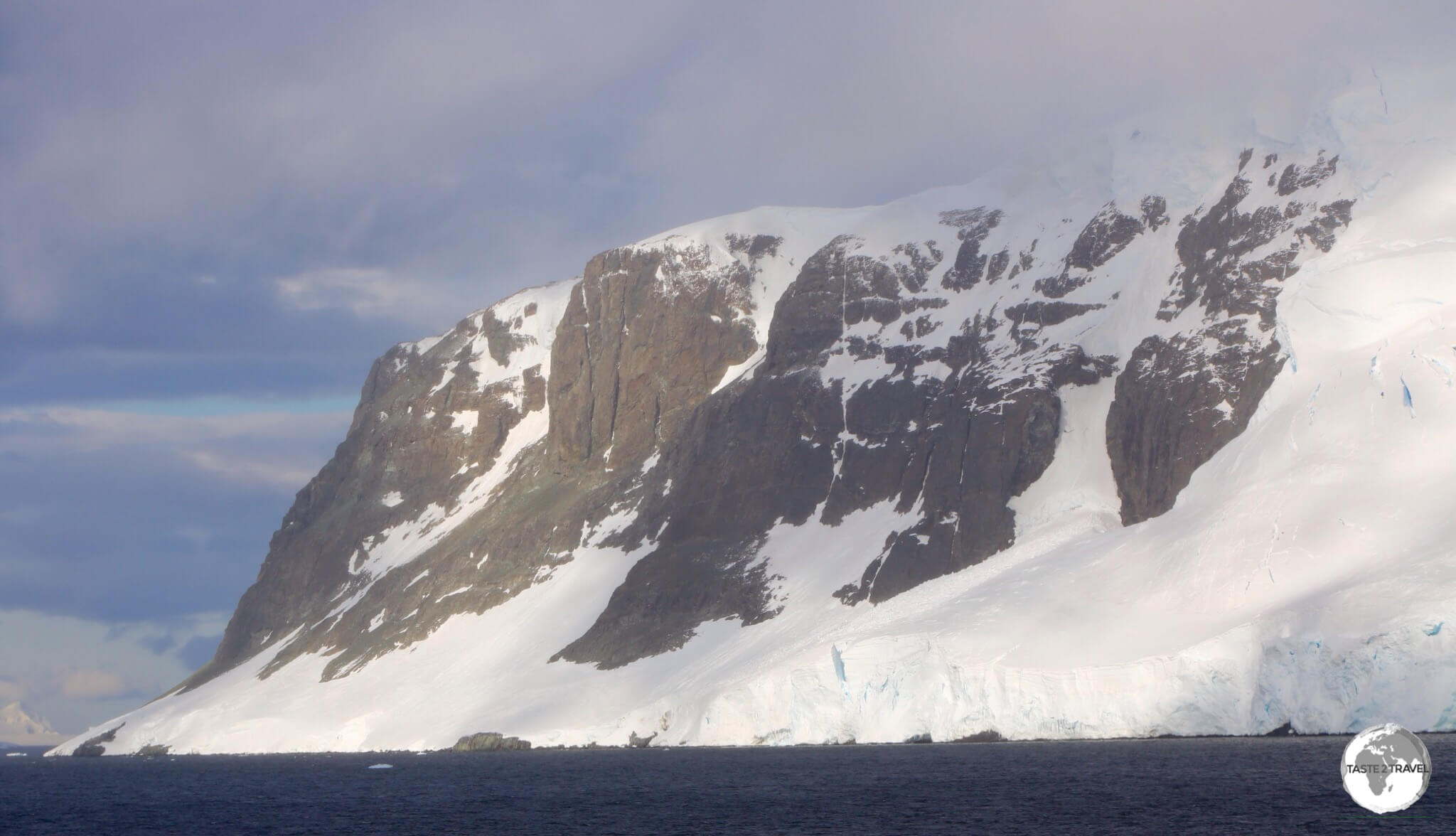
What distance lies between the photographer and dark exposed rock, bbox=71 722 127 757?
568 ft

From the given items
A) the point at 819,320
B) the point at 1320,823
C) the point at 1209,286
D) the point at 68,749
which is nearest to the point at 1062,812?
the point at 1320,823

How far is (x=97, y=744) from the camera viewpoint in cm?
17475

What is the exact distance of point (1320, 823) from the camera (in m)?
50.8

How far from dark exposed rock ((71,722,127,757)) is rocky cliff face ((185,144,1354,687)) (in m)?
20.4

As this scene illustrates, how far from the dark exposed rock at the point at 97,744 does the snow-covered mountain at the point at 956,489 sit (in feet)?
4.59

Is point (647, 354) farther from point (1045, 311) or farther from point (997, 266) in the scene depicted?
point (1045, 311)

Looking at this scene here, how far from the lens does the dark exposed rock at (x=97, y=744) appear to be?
17325cm

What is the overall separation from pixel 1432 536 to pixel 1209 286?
1611 inches

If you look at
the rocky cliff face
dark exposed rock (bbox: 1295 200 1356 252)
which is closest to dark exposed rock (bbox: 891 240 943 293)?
the rocky cliff face

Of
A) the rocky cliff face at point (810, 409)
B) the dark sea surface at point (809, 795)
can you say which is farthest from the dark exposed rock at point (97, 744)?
the dark sea surface at point (809, 795)

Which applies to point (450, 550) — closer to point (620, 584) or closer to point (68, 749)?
point (620, 584)

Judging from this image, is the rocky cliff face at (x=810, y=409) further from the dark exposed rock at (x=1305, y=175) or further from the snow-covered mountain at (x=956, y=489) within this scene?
the snow-covered mountain at (x=956, y=489)

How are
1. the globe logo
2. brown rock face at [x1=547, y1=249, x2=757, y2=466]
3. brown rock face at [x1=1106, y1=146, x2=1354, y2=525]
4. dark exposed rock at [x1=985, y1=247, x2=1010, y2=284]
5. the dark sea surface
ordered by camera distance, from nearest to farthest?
the globe logo < the dark sea surface < brown rock face at [x1=1106, y1=146, x2=1354, y2=525] < dark exposed rock at [x1=985, y1=247, x2=1010, y2=284] < brown rock face at [x1=547, y1=249, x2=757, y2=466]

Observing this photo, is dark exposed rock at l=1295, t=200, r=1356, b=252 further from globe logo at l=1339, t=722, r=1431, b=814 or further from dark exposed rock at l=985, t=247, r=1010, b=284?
globe logo at l=1339, t=722, r=1431, b=814
